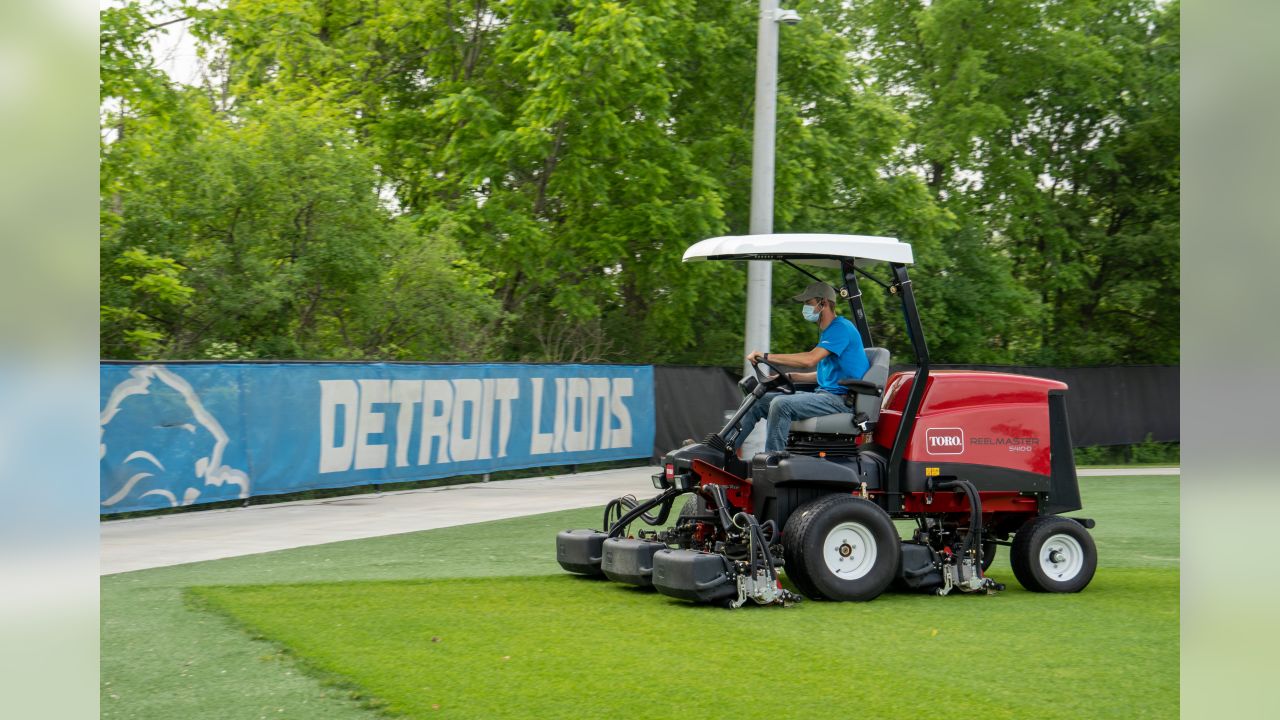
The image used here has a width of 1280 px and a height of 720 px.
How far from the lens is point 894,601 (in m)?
9.25

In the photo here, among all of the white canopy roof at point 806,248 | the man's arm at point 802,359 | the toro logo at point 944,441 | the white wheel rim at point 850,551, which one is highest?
the white canopy roof at point 806,248

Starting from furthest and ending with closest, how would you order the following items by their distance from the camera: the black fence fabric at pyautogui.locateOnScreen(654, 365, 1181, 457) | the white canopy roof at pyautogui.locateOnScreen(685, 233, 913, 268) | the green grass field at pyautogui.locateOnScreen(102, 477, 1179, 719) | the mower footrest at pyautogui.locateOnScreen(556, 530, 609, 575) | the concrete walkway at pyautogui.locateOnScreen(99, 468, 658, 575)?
the black fence fabric at pyautogui.locateOnScreen(654, 365, 1181, 457) < the concrete walkway at pyautogui.locateOnScreen(99, 468, 658, 575) < the mower footrest at pyautogui.locateOnScreen(556, 530, 609, 575) < the white canopy roof at pyautogui.locateOnScreen(685, 233, 913, 268) < the green grass field at pyautogui.locateOnScreen(102, 477, 1179, 719)

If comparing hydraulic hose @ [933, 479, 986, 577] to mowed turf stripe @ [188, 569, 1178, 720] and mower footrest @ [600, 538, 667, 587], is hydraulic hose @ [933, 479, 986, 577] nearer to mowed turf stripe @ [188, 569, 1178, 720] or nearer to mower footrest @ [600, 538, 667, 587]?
mowed turf stripe @ [188, 569, 1178, 720]

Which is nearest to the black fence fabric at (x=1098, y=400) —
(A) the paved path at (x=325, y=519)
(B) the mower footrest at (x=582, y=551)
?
(A) the paved path at (x=325, y=519)

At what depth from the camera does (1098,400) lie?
30391 mm

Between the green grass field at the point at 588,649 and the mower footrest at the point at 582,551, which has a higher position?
the mower footrest at the point at 582,551

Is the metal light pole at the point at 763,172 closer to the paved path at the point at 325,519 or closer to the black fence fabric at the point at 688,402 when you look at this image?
the paved path at the point at 325,519

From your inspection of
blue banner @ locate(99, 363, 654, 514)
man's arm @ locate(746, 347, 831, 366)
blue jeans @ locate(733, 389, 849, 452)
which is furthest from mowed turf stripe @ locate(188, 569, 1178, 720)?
blue banner @ locate(99, 363, 654, 514)

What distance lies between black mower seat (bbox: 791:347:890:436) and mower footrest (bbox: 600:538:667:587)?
1.33 meters

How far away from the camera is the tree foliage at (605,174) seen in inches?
802

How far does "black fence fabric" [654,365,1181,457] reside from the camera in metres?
25.1

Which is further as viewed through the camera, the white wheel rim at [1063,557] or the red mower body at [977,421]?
the white wheel rim at [1063,557]

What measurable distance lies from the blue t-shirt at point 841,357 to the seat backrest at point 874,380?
0.20ft

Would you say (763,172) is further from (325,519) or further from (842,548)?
(842,548)
